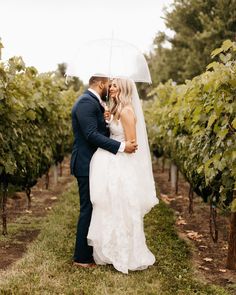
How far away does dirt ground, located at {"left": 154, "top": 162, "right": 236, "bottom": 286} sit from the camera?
6.07 m

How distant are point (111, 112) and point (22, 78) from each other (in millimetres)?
2909

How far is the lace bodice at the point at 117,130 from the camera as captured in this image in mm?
5840

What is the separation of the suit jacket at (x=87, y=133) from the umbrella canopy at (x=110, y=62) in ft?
0.87

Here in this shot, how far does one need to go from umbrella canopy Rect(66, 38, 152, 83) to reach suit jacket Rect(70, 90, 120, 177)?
265mm

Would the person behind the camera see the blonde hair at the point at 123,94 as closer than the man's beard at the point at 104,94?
Yes

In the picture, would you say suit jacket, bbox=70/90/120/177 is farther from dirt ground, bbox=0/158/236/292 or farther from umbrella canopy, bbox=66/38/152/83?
dirt ground, bbox=0/158/236/292

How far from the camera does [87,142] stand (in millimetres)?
5824

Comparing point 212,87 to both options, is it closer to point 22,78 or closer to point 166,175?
point 22,78

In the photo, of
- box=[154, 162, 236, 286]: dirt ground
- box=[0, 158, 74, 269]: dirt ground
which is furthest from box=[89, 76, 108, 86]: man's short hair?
box=[154, 162, 236, 286]: dirt ground

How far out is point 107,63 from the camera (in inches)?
228

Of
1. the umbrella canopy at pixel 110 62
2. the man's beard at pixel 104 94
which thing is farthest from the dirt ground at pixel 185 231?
the umbrella canopy at pixel 110 62

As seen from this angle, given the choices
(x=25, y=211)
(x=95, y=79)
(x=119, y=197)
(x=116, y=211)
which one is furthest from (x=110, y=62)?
(x=25, y=211)

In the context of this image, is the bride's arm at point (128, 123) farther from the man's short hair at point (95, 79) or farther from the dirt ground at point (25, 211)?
the dirt ground at point (25, 211)

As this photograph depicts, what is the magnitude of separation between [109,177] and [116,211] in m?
0.38
